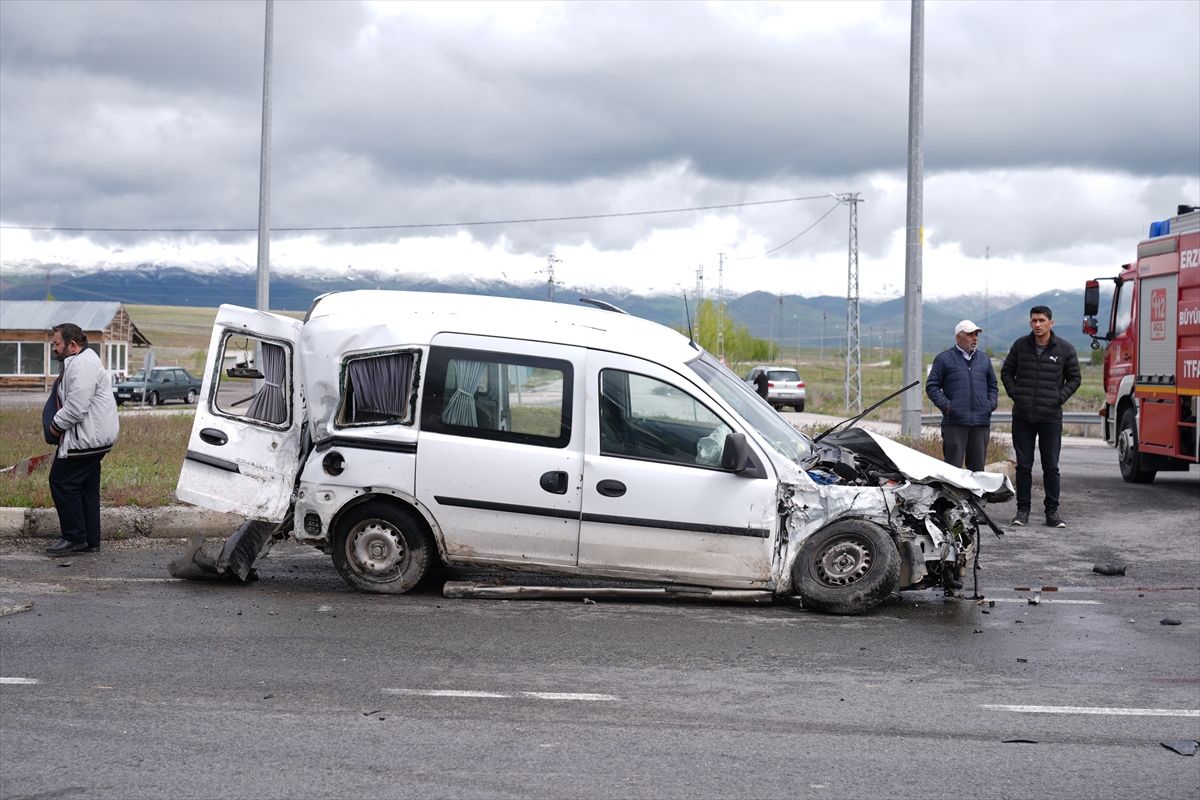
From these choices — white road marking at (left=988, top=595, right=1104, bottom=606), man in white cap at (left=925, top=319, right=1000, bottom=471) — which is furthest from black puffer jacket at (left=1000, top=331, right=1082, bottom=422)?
white road marking at (left=988, top=595, right=1104, bottom=606)

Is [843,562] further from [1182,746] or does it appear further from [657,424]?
[1182,746]

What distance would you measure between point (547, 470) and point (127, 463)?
801 centimetres

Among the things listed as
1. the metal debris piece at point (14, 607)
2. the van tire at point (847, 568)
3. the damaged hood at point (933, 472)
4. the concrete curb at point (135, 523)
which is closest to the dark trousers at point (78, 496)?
the concrete curb at point (135, 523)

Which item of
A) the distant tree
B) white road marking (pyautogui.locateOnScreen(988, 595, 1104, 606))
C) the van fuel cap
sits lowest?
white road marking (pyautogui.locateOnScreen(988, 595, 1104, 606))

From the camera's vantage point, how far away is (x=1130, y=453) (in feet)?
49.3

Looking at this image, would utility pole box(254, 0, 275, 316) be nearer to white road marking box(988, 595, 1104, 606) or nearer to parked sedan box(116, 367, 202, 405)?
white road marking box(988, 595, 1104, 606)

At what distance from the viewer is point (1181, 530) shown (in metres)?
10.9

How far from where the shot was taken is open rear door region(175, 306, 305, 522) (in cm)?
740

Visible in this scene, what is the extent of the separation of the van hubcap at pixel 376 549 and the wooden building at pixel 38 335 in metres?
52.7

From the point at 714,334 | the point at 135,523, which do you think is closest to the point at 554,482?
the point at 135,523

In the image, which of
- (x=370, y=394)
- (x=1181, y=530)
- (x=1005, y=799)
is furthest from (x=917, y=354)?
(x=1005, y=799)

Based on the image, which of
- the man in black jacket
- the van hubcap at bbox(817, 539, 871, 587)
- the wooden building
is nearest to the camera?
the van hubcap at bbox(817, 539, 871, 587)

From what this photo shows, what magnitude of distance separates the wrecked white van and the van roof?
16 mm

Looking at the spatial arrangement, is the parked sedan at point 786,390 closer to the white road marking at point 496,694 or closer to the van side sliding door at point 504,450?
the van side sliding door at point 504,450
